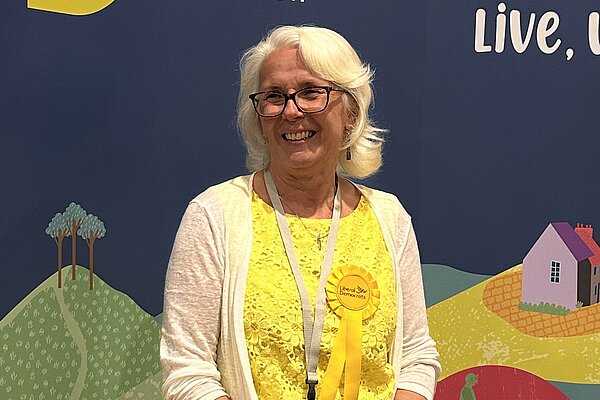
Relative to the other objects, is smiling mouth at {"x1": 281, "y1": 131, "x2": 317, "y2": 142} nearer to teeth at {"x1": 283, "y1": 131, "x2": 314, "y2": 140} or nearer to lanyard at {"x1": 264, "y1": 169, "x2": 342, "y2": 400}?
teeth at {"x1": 283, "y1": 131, "x2": 314, "y2": 140}

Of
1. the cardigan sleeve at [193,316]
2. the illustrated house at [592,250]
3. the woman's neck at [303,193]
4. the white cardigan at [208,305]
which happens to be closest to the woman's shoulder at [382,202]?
the woman's neck at [303,193]

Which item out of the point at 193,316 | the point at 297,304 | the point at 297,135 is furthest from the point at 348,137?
the point at 193,316

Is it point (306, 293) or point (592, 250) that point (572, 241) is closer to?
point (592, 250)

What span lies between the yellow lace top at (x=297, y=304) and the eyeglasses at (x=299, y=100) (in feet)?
0.69

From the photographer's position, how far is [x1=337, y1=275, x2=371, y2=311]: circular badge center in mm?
1987

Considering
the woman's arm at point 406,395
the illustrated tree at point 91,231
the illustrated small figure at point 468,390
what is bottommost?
the illustrated small figure at point 468,390

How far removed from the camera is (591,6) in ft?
8.84

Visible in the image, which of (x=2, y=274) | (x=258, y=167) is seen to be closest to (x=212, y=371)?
(x=258, y=167)

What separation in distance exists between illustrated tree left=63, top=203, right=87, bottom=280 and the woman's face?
0.61 metres

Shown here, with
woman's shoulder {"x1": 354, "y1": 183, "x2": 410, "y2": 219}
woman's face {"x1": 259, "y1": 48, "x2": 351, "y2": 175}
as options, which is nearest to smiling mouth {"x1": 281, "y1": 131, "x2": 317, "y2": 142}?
woman's face {"x1": 259, "y1": 48, "x2": 351, "y2": 175}

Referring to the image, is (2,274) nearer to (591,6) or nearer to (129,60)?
(129,60)

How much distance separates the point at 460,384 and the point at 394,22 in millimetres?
1120

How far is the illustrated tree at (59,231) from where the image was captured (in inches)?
92.0

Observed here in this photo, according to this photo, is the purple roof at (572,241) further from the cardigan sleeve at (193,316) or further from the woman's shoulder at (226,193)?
the cardigan sleeve at (193,316)
